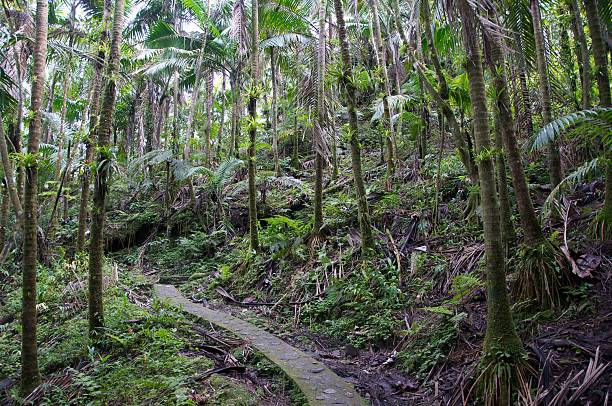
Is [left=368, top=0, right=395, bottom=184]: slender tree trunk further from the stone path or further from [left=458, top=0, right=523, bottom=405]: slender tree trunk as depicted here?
[left=458, top=0, right=523, bottom=405]: slender tree trunk

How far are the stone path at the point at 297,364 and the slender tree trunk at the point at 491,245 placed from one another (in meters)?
1.70

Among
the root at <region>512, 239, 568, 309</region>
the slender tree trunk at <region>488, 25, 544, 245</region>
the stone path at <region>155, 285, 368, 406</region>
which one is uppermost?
the slender tree trunk at <region>488, 25, 544, 245</region>

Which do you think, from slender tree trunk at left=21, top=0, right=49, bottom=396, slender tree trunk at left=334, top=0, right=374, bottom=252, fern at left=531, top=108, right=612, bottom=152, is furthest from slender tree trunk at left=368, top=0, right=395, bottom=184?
slender tree trunk at left=21, top=0, right=49, bottom=396

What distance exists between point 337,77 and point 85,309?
681 centimetres

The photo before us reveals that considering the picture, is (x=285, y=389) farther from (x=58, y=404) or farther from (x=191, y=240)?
(x=191, y=240)

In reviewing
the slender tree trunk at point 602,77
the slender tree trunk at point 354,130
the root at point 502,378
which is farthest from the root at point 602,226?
the slender tree trunk at point 354,130

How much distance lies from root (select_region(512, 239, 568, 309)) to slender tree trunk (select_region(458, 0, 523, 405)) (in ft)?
3.59

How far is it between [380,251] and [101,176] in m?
5.15

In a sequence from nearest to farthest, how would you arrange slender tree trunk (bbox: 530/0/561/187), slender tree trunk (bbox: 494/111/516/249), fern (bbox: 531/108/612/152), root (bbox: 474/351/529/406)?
root (bbox: 474/351/529/406)
fern (bbox: 531/108/612/152)
slender tree trunk (bbox: 494/111/516/249)
slender tree trunk (bbox: 530/0/561/187)

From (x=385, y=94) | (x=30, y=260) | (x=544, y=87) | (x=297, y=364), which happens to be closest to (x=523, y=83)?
(x=544, y=87)

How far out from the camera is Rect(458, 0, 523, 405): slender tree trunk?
13.6 ft

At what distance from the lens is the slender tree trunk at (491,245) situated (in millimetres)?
4148

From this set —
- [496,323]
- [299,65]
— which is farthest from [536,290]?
[299,65]

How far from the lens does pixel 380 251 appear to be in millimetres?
8688
